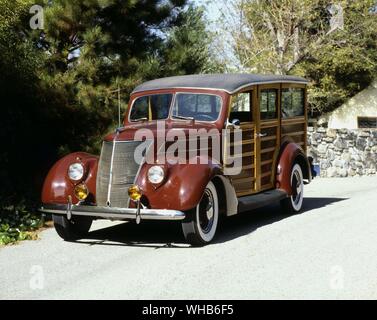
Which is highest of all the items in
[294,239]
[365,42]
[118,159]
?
[365,42]

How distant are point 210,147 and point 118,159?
1231mm

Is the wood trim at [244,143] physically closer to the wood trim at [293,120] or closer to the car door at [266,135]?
the car door at [266,135]

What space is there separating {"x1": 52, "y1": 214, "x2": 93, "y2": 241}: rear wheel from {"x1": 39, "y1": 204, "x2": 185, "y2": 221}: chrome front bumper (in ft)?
0.94

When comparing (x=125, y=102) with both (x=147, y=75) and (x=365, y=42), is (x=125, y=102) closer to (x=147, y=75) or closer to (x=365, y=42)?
(x=147, y=75)

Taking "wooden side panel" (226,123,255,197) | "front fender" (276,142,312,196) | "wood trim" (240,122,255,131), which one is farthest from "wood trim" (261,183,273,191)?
"wood trim" (240,122,255,131)

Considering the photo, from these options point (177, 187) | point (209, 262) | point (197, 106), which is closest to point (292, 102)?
point (197, 106)

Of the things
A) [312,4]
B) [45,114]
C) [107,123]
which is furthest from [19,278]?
[312,4]

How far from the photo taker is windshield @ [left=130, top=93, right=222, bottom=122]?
8.06 m

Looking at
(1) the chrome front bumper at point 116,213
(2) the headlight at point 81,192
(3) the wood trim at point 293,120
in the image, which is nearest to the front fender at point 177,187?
(1) the chrome front bumper at point 116,213

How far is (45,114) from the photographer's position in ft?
33.9

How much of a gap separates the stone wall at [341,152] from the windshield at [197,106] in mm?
9869

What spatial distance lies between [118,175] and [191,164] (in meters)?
0.86

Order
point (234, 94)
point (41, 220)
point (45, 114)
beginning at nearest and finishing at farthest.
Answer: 1. point (234, 94)
2. point (41, 220)
3. point (45, 114)

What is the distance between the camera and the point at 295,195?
973 centimetres
